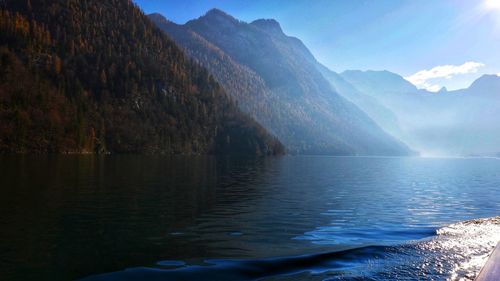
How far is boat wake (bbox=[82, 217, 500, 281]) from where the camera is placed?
1669 cm

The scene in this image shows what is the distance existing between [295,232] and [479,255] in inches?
461

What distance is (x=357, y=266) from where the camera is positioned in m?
18.6

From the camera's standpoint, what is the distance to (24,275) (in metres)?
15.9

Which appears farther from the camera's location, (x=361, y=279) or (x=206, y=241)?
(x=206, y=241)

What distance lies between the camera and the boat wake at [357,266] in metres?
16.7

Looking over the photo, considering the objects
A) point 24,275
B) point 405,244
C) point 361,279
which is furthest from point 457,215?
point 24,275

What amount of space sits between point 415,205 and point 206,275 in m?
36.1

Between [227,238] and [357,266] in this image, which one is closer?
[357,266]

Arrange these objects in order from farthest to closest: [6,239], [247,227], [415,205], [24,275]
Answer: [415,205] < [247,227] < [6,239] < [24,275]

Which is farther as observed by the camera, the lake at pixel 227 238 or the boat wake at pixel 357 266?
the lake at pixel 227 238

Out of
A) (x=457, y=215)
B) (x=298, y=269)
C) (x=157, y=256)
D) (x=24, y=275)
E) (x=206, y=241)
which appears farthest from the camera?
(x=457, y=215)

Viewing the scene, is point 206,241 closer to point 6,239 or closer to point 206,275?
point 206,275

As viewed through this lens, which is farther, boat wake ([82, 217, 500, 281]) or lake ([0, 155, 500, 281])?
lake ([0, 155, 500, 281])

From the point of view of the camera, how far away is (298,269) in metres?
18.3
